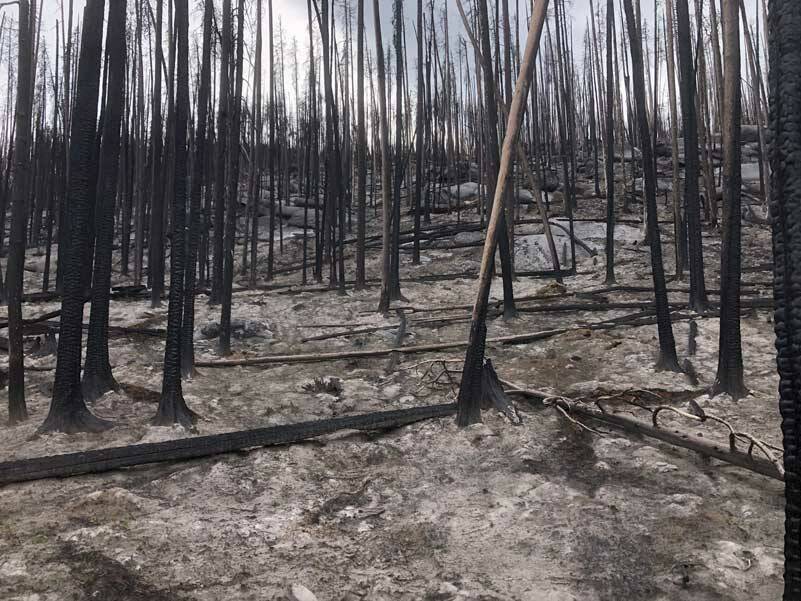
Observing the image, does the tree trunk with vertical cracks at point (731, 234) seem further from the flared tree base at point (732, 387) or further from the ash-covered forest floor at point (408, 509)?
the ash-covered forest floor at point (408, 509)

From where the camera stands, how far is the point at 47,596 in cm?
191

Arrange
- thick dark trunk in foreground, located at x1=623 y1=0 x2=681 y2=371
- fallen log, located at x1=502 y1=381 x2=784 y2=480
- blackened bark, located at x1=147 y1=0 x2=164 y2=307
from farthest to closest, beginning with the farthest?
1. blackened bark, located at x1=147 y1=0 x2=164 y2=307
2. thick dark trunk in foreground, located at x1=623 y1=0 x2=681 y2=371
3. fallen log, located at x1=502 y1=381 x2=784 y2=480

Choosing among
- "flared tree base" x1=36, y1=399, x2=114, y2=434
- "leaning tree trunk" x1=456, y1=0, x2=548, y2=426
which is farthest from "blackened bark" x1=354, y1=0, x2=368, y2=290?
"flared tree base" x1=36, y1=399, x2=114, y2=434

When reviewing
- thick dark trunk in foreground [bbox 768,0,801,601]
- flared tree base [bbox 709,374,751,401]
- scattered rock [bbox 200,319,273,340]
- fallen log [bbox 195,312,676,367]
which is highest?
thick dark trunk in foreground [bbox 768,0,801,601]

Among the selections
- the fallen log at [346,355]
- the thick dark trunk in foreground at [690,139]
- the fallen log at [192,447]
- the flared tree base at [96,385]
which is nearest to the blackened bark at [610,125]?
the thick dark trunk in foreground at [690,139]

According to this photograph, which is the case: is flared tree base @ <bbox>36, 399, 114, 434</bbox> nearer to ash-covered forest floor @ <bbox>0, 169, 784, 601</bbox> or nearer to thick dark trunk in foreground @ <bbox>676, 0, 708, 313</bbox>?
ash-covered forest floor @ <bbox>0, 169, 784, 601</bbox>

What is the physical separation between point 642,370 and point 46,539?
473 centimetres

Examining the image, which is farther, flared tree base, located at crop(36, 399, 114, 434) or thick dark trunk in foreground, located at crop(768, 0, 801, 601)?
flared tree base, located at crop(36, 399, 114, 434)

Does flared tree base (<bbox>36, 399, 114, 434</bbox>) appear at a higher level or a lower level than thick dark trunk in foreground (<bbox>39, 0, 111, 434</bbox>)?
lower

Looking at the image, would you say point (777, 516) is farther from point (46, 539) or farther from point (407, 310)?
point (407, 310)

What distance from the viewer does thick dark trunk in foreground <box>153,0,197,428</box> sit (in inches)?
160

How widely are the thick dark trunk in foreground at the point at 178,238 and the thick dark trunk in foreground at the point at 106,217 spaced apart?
0.65m

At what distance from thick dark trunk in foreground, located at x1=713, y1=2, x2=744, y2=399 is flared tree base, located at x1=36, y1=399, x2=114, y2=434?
4768 millimetres

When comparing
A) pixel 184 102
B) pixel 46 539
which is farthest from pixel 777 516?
pixel 184 102
